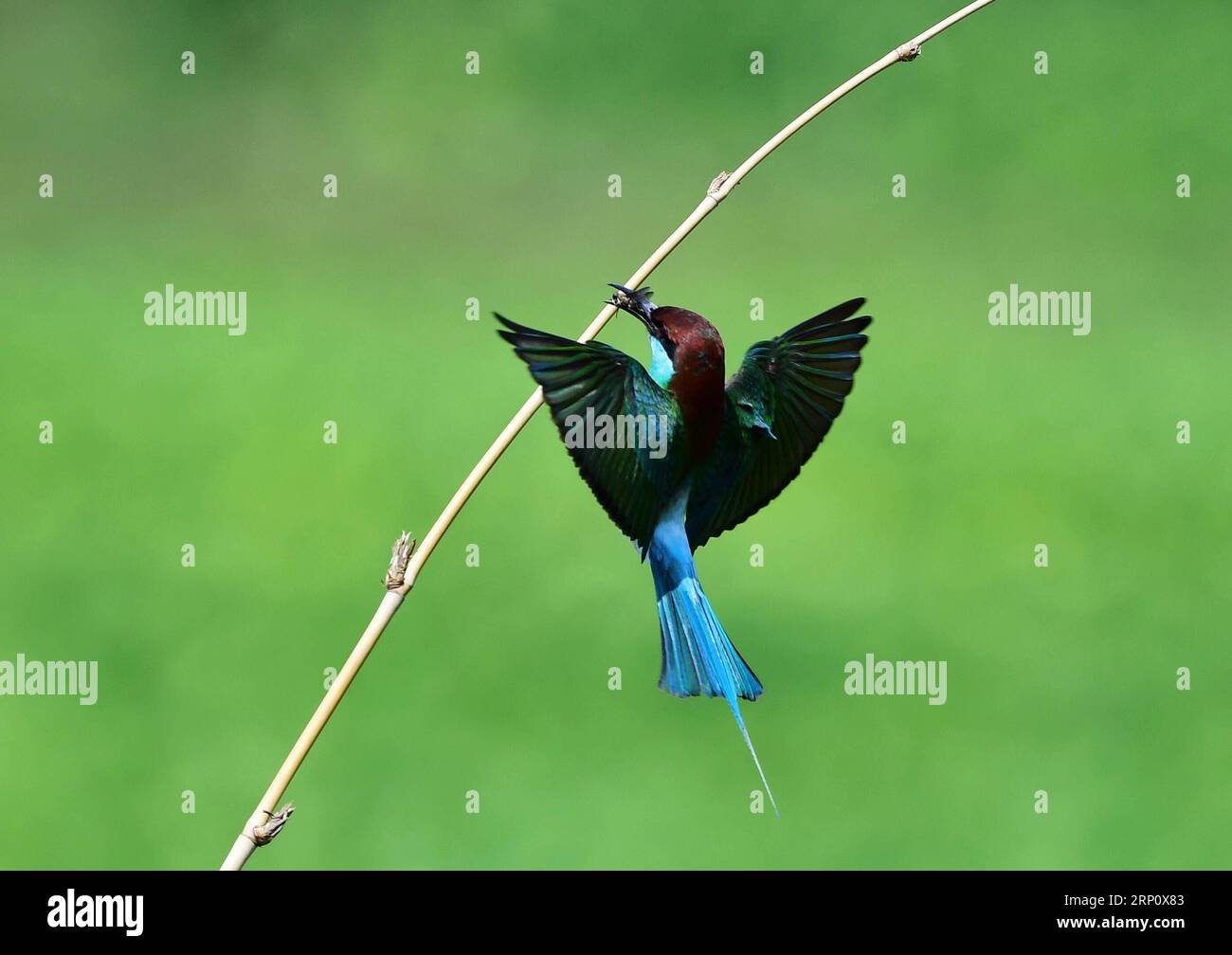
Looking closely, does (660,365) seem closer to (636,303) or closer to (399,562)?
(636,303)

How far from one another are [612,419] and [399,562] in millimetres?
232

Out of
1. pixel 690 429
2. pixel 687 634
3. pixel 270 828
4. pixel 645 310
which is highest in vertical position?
pixel 645 310

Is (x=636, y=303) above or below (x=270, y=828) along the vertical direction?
above

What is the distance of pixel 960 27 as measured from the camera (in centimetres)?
604

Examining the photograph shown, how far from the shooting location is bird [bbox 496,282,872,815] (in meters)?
1.13

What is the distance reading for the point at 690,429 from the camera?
122cm

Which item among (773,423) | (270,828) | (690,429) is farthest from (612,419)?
(270,828)

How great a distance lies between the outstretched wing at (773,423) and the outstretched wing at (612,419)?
0.05 m

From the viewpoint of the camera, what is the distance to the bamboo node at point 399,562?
1.23m

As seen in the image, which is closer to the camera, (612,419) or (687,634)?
(612,419)

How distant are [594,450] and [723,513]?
19cm

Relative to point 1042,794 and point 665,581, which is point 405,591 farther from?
point 1042,794

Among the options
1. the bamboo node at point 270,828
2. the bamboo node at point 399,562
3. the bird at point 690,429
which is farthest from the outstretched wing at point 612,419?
the bamboo node at point 270,828
